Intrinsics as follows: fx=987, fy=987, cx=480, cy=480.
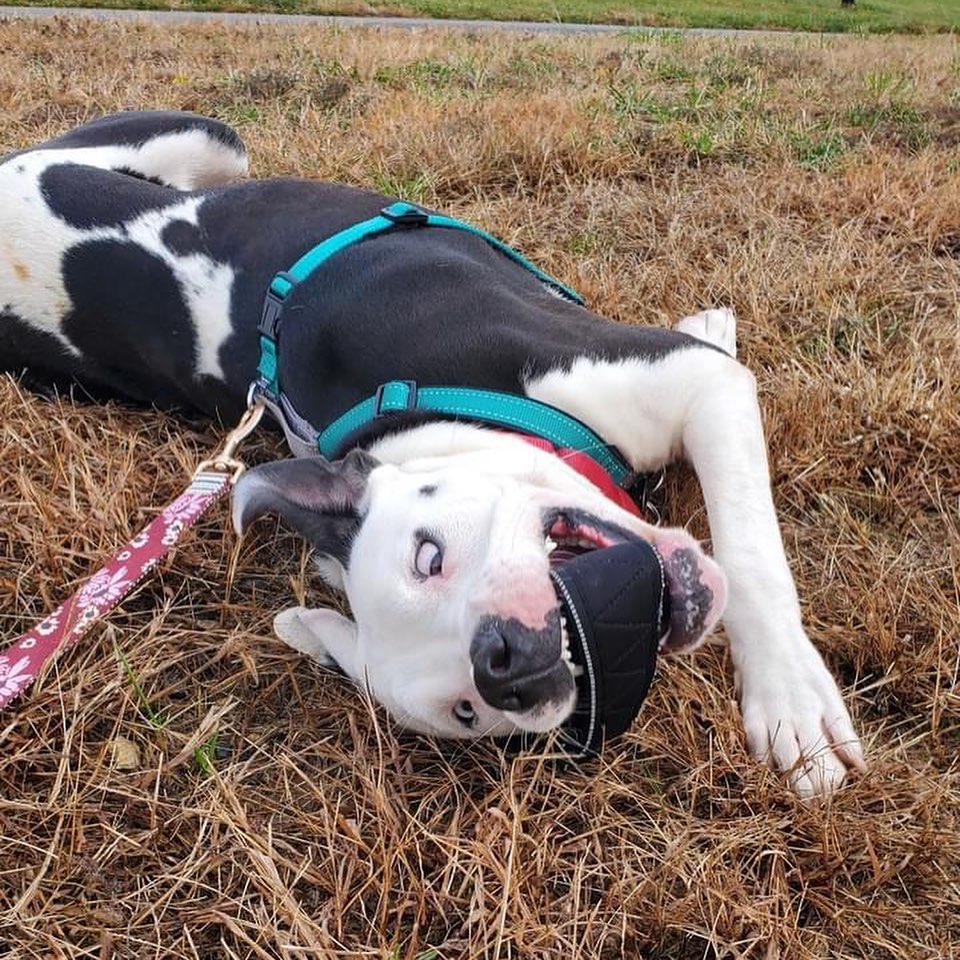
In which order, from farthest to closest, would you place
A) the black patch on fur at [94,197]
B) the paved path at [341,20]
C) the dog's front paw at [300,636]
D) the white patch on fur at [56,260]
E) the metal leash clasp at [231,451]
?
the paved path at [341,20] < the black patch on fur at [94,197] < the white patch on fur at [56,260] < the metal leash clasp at [231,451] < the dog's front paw at [300,636]

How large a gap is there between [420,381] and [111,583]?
864 millimetres

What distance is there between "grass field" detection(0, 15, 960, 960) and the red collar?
1.03ft

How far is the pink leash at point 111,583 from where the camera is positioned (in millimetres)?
2049

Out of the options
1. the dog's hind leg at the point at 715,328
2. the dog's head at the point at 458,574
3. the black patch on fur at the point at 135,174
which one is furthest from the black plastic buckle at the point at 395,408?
the black patch on fur at the point at 135,174

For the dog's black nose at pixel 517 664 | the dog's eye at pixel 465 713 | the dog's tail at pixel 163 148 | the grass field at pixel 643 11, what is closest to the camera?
the dog's black nose at pixel 517 664

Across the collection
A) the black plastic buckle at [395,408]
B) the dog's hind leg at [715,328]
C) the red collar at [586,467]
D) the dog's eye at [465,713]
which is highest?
the black plastic buckle at [395,408]

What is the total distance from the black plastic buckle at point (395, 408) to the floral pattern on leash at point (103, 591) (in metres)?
0.44

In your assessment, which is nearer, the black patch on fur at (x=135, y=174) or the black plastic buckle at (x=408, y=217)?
the black plastic buckle at (x=408, y=217)

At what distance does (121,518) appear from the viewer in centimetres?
259

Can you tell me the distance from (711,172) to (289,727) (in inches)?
135

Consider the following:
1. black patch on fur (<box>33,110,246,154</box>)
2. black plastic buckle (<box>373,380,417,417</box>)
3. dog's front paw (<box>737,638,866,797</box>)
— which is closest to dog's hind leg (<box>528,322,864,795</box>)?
dog's front paw (<box>737,638,866,797</box>)

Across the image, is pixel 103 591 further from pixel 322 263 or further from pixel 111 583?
pixel 322 263

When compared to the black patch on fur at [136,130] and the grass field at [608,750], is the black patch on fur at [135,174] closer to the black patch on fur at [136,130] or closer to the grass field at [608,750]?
the black patch on fur at [136,130]

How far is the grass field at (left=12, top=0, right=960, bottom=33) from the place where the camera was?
1575 centimetres
